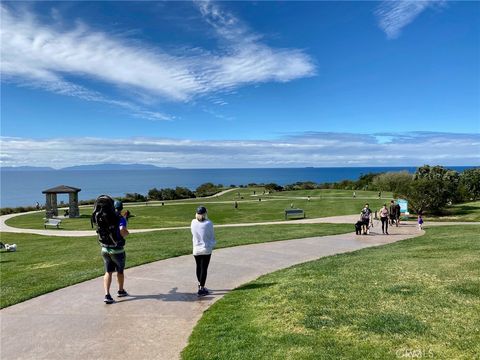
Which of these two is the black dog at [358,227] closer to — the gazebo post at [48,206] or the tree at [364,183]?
the gazebo post at [48,206]

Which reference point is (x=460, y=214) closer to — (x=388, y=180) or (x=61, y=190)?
(x=388, y=180)

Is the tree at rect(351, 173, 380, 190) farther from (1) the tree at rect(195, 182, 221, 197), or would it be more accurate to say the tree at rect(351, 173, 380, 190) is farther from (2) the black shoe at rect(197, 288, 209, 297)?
(2) the black shoe at rect(197, 288, 209, 297)

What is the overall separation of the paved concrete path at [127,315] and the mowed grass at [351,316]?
1.50 ft

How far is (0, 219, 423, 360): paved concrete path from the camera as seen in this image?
17.0 ft

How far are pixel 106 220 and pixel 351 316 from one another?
4.21 m

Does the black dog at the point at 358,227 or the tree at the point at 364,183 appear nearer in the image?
the black dog at the point at 358,227

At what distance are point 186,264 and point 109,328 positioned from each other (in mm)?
4362

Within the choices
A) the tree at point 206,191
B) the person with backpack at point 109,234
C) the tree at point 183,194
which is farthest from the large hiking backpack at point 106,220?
the tree at point 206,191

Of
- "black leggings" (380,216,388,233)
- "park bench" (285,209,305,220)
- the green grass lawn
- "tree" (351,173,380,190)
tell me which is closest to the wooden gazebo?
"park bench" (285,209,305,220)

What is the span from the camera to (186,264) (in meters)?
10.2

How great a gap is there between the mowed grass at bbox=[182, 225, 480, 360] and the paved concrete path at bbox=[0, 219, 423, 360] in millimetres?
456

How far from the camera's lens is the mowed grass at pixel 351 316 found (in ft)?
15.5

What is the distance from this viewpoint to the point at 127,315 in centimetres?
640

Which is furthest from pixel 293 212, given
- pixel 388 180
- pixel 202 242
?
pixel 388 180
